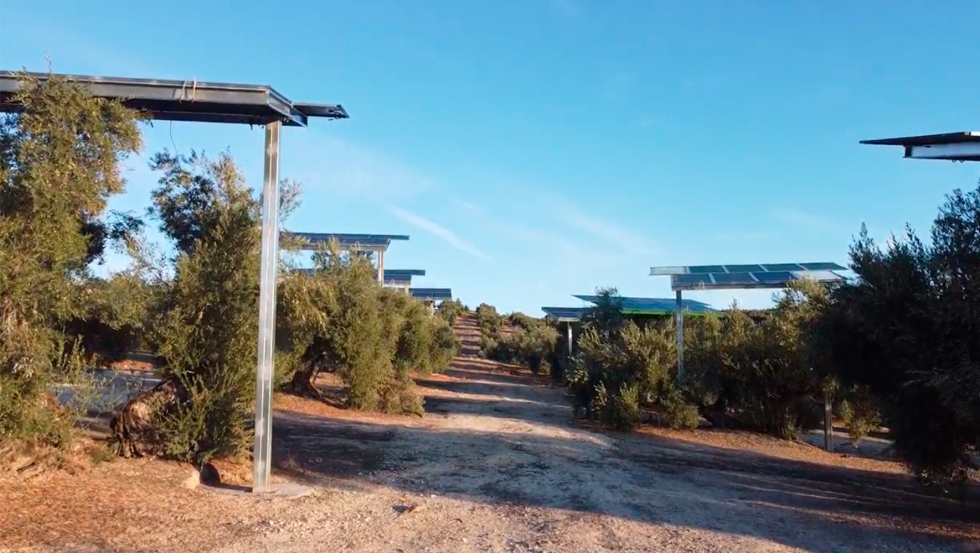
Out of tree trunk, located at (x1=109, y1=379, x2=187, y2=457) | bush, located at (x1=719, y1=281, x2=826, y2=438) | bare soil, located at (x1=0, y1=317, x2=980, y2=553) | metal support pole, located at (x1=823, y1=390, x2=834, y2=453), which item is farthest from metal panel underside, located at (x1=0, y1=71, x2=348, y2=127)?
metal support pole, located at (x1=823, y1=390, x2=834, y2=453)

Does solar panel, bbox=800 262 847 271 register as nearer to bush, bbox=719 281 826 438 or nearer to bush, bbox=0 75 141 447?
bush, bbox=719 281 826 438

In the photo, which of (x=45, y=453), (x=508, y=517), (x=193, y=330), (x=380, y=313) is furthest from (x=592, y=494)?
(x=380, y=313)

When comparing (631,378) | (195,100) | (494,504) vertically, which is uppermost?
(195,100)

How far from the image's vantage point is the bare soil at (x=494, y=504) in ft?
25.4

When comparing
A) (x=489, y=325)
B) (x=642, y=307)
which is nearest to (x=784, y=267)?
(x=642, y=307)

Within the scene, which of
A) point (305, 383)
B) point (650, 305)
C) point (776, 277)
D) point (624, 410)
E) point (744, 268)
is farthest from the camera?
point (650, 305)

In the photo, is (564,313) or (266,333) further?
(564,313)

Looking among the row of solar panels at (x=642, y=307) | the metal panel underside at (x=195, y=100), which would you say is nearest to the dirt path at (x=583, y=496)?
the metal panel underside at (x=195, y=100)

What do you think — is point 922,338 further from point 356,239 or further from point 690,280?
point 356,239

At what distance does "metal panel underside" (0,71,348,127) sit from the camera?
9586 mm

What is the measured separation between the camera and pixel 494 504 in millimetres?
9820

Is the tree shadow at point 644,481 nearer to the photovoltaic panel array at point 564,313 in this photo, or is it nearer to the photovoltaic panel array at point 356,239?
the photovoltaic panel array at point 356,239

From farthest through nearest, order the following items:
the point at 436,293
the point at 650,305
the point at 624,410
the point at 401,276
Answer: the point at 436,293 → the point at 401,276 → the point at 650,305 → the point at 624,410

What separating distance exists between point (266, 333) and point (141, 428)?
2.56 m
